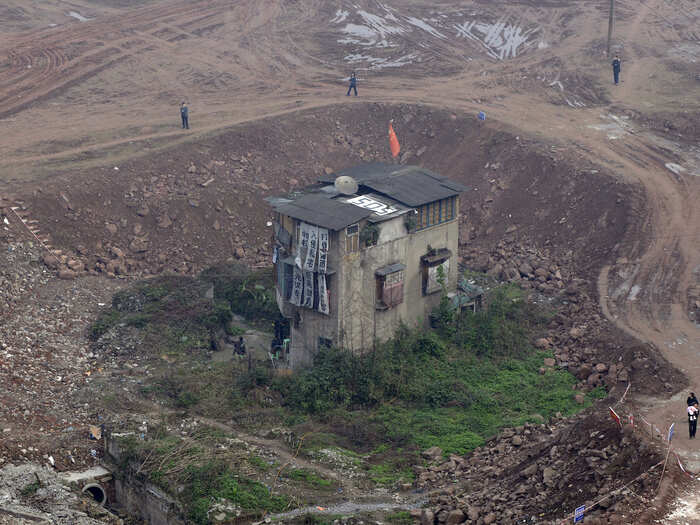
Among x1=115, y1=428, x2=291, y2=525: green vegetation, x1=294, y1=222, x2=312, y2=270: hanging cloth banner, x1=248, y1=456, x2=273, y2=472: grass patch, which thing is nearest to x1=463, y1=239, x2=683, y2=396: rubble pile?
x1=294, y1=222, x2=312, y2=270: hanging cloth banner

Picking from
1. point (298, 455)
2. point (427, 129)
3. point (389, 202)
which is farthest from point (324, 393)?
point (427, 129)

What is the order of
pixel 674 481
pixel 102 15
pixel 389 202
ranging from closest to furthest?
pixel 674 481 → pixel 389 202 → pixel 102 15

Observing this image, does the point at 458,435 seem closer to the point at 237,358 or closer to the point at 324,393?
the point at 324,393

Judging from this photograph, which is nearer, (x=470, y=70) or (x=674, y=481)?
(x=674, y=481)

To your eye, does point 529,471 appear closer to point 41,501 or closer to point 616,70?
point 41,501

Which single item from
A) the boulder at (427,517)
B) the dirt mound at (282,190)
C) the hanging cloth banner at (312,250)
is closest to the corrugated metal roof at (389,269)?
the hanging cloth banner at (312,250)

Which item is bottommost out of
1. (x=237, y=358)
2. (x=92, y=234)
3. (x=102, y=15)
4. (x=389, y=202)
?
(x=237, y=358)

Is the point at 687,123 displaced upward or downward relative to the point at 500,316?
upward
